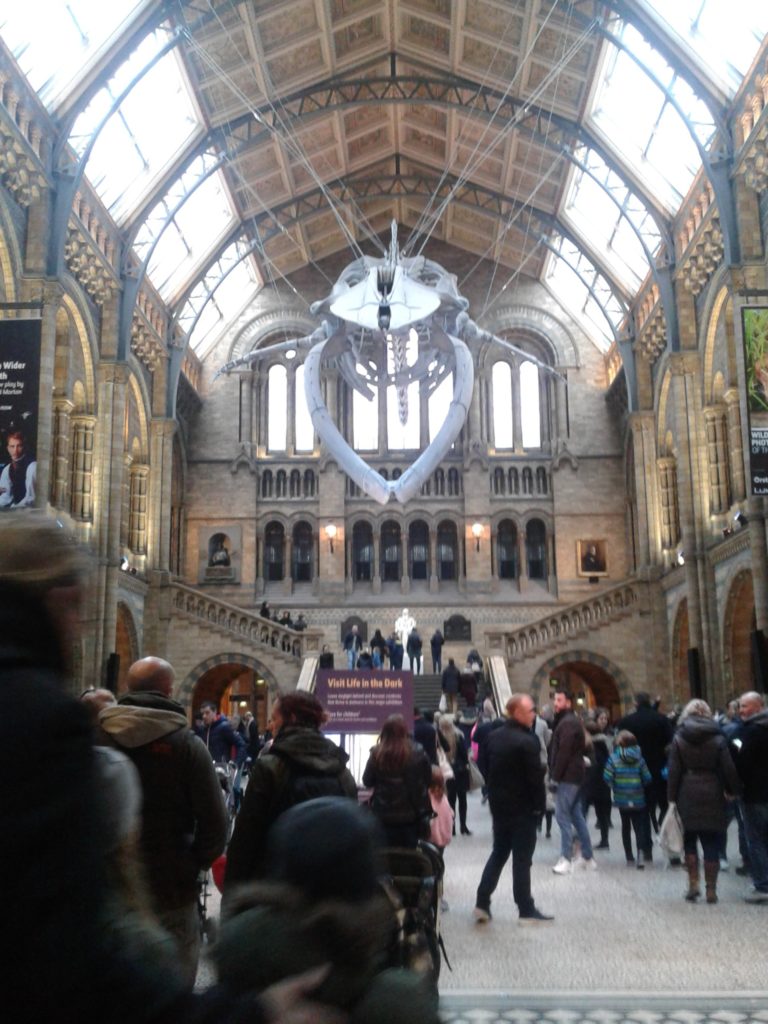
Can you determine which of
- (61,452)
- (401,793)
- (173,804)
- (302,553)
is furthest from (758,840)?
(302,553)

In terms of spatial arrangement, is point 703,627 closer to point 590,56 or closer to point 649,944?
point 590,56

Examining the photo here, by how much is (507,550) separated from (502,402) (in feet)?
16.1

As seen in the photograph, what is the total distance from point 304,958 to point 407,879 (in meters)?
2.84

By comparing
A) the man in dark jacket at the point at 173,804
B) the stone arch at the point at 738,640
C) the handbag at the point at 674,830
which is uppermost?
the stone arch at the point at 738,640

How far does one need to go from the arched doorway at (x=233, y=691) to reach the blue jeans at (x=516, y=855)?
20.9m

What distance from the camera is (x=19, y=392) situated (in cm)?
1445

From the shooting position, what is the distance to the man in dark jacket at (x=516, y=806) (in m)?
6.91

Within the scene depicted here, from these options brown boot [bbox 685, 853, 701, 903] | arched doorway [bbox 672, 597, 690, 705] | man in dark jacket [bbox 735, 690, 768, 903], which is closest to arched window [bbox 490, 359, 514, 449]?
arched doorway [bbox 672, 597, 690, 705]

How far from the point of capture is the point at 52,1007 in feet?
3.60

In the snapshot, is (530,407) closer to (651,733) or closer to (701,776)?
(651,733)

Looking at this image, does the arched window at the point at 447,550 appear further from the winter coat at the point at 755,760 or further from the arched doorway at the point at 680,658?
the winter coat at the point at 755,760

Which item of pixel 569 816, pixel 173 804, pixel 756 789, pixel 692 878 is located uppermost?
pixel 173 804

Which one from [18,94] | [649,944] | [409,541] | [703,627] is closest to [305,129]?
[18,94]

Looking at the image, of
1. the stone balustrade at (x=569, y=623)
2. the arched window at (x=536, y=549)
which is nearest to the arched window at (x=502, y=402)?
the arched window at (x=536, y=549)
